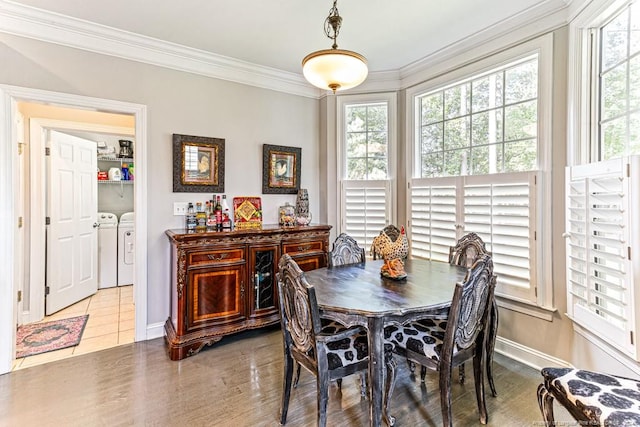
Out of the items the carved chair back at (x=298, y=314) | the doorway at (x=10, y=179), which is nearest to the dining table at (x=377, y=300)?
the carved chair back at (x=298, y=314)

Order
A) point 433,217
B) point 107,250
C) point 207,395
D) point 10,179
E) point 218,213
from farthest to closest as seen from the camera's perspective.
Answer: point 107,250 → point 433,217 → point 218,213 → point 10,179 → point 207,395

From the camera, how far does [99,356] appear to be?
270 cm

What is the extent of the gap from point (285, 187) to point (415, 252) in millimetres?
1665

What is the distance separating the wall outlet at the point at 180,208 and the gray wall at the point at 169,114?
4 centimetres

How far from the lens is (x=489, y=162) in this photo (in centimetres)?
285

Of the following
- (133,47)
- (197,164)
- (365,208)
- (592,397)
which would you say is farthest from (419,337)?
(133,47)

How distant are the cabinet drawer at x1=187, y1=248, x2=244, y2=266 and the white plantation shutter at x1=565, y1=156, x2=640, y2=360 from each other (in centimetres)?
260

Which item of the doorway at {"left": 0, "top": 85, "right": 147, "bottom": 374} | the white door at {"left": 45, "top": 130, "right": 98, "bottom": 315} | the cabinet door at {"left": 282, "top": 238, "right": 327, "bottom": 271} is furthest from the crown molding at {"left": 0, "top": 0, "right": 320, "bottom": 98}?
the cabinet door at {"left": 282, "top": 238, "right": 327, "bottom": 271}

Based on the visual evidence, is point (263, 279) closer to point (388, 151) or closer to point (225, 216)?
point (225, 216)

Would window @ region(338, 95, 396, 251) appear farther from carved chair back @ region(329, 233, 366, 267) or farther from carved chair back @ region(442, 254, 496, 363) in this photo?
carved chair back @ region(442, 254, 496, 363)

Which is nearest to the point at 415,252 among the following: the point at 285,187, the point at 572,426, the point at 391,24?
the point at 285,187

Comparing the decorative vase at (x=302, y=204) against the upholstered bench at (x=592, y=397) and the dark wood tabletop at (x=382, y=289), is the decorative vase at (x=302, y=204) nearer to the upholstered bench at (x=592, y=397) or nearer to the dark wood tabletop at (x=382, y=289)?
the dark wood tabletop at (x=382, y=289)

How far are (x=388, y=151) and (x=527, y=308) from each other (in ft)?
6.78

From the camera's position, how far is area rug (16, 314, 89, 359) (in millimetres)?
2826
